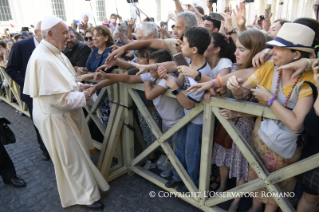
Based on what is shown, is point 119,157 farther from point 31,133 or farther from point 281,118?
point 31,133

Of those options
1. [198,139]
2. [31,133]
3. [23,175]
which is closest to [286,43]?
[198,139]

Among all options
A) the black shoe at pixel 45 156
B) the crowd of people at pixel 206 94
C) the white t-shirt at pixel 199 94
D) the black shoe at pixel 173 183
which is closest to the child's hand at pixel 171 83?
the crowd of people at pixel 206 94

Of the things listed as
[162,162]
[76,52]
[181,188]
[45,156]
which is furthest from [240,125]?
[76,52]

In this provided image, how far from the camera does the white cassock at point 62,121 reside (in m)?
2.32

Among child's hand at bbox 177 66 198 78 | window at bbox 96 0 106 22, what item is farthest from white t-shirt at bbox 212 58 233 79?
window at bbox 96 0 106 22

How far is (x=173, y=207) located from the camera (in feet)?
8.63

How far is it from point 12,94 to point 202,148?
6.52 meters

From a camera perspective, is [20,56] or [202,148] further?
[20,56]

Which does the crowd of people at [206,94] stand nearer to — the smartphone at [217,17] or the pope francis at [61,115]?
the pope francis at [61,115]

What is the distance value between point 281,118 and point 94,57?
9.74ft

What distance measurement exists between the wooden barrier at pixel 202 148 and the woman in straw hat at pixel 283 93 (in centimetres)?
11

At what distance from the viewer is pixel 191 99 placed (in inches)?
79.9

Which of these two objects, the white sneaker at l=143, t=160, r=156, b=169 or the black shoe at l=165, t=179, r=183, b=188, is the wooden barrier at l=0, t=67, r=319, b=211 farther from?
the white sneaker at l=143, t=160, r=156, b=169

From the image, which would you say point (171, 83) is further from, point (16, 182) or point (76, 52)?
point (76, 52)
